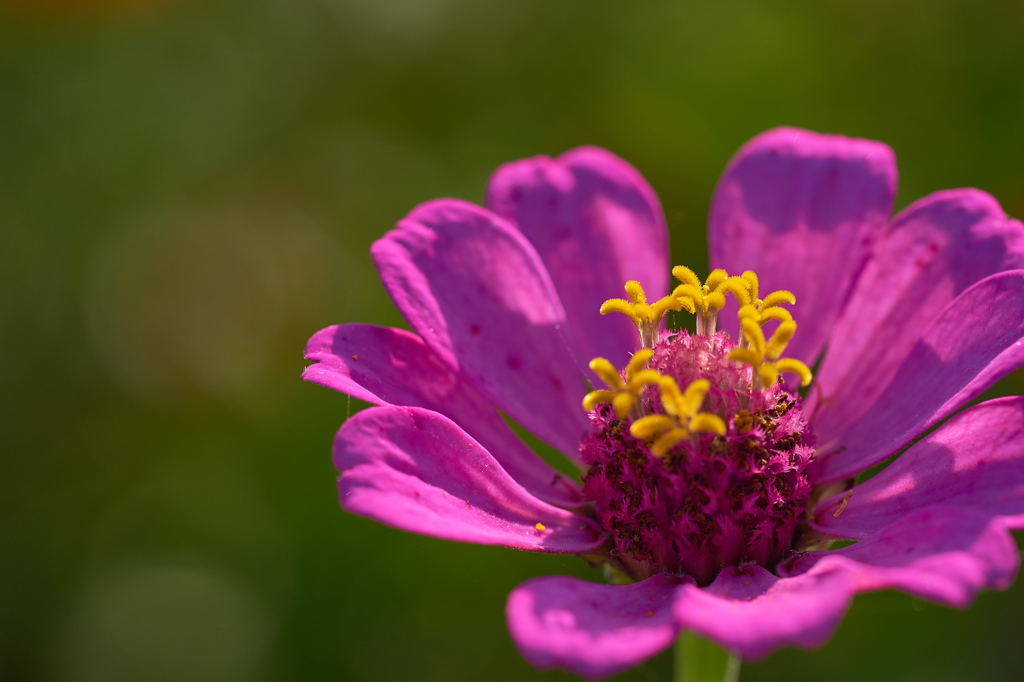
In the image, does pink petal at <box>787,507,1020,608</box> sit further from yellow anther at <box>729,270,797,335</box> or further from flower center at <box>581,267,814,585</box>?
yellow anther at <box>729,270,797,335</box>

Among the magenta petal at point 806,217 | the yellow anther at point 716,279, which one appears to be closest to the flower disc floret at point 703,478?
the yellow anther at point 716,279

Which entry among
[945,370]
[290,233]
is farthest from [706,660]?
[290,233]

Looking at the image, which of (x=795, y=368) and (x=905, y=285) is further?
(x=905, y=285)

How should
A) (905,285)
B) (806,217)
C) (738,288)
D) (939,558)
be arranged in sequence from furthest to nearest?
(806,217) < (905,285) < (738,288) < (939,558)

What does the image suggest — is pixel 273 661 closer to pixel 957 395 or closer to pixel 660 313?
pixel 660 313

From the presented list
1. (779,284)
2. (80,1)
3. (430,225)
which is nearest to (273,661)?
(430,225)

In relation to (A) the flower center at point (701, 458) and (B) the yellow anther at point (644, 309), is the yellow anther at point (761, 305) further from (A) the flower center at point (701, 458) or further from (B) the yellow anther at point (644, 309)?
(B) the yellow anther at point (644, 309)

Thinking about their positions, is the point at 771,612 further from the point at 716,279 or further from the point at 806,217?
the point at 806,217
